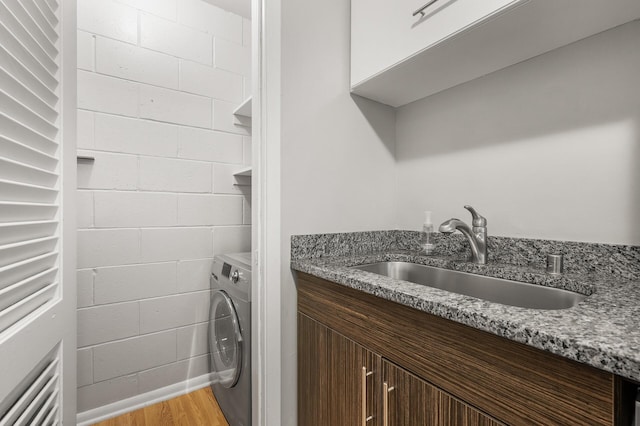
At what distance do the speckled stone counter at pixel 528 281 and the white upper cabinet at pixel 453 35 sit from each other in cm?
69

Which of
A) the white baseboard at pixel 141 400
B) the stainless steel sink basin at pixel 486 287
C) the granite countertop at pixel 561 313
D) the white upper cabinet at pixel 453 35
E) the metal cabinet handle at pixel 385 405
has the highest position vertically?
the white upper cabinet at pixel 453 35

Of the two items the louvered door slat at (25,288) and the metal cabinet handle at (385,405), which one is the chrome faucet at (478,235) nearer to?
the metal cabinet handle at (385,405)

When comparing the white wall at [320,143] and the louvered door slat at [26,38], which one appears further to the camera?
the white wall at [320,143]

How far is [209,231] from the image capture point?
1.97m

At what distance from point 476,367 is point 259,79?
115 centimetres

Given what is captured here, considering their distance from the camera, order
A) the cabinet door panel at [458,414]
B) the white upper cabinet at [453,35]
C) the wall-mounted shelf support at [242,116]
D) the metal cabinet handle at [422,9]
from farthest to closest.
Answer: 1. the wall-mounted shelf support at [242,116]
2. the metal cabinet handle at [422,9]
3. the white upper cabinet at [453,35]
4. the cabinet door panel at [458,414]

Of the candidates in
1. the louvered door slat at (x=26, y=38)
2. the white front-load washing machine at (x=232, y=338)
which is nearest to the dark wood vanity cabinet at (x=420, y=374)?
the white front-load washing machine at (x=232, y=338)

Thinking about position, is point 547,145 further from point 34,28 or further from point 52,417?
point 52,417

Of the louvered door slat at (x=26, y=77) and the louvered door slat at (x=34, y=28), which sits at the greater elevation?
the louvered door slat at (x=34, y=28)

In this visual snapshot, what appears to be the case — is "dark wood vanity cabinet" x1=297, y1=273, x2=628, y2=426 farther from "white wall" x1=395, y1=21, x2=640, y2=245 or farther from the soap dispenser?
"white wall" x1=395, y1=21, x2=640, y2=245

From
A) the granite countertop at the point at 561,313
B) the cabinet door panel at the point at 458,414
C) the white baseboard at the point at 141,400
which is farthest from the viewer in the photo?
the white baseboard at the point at 141,400

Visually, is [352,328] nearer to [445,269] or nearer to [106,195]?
[445,269]

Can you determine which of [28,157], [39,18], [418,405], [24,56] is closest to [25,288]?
[28,157]

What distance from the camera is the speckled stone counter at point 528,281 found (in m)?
0.46
